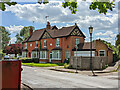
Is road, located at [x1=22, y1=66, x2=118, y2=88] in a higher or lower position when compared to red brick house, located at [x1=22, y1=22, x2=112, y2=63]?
lower

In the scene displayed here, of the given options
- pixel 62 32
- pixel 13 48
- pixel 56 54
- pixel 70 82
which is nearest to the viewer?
pixel 70 82

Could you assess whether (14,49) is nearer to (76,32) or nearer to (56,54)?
(56,54)

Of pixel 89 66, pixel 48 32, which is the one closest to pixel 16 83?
pixel 89 66

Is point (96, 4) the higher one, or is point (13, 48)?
point (96, 4)

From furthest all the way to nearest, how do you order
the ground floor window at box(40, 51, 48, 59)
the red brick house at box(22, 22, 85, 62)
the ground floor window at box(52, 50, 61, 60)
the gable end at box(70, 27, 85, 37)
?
the ground floor window at box(40, 51, 48, 59)
the ground floor window at box(52, 50, 61, 60)
the gable end at box(70, 27, 85, 37)
the red brick house at box(22, 22, 85, 62)

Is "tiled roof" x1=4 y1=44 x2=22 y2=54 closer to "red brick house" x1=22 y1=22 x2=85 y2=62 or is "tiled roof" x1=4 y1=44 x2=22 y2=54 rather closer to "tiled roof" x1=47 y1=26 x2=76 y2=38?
"red brick house" x1=22 y1=22 x2=85 y2=62

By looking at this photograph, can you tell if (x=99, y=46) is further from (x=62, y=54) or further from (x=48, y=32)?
(x=48, y=32)

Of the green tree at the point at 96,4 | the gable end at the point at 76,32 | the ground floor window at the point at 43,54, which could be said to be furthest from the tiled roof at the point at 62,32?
the green tree at the point at 96,4

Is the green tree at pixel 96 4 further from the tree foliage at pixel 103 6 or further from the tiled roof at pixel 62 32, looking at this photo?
the tiled roof at pixel 62 32

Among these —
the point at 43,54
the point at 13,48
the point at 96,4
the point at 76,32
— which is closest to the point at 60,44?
the point at 76,32

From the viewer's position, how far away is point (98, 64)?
2208 centimetres

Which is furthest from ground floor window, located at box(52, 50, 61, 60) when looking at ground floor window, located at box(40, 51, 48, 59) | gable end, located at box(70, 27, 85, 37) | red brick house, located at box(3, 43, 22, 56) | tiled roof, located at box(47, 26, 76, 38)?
red brick house, located at box(3, 43, 22, 56)

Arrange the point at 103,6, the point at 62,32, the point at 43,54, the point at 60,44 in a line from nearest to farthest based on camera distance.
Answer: the point at 103,6, the point at 60,44, the point at 62,32, the point at 43,54

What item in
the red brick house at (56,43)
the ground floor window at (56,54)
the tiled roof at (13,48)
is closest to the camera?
the red brick house at (56,43)
